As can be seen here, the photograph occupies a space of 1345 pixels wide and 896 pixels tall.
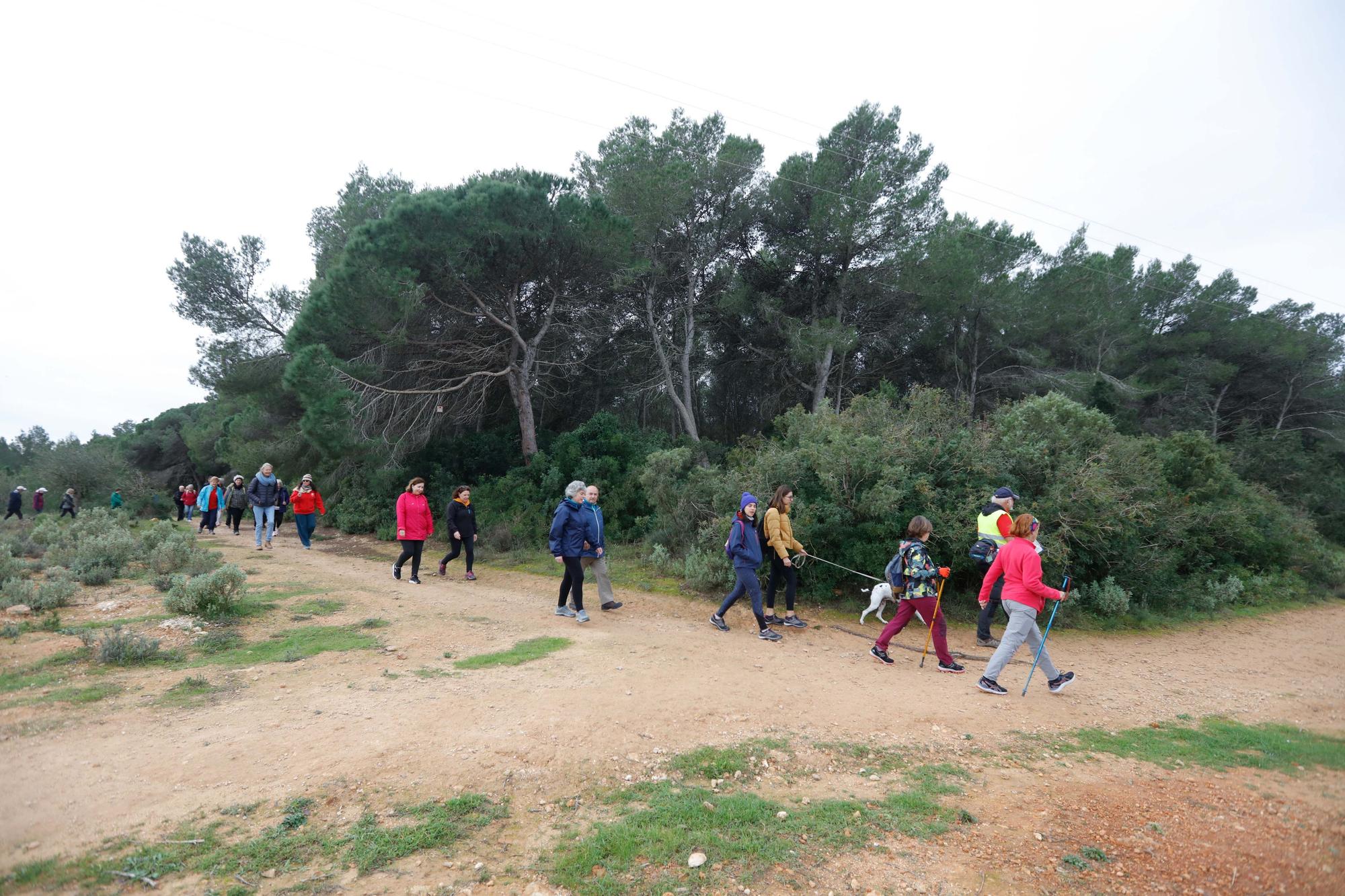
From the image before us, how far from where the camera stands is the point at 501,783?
3.76m

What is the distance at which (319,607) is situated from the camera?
26.7 ft

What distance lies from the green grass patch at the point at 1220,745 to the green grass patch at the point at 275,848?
170 inches

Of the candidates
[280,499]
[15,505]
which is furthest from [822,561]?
[15,505]

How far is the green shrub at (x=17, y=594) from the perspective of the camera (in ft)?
23.9

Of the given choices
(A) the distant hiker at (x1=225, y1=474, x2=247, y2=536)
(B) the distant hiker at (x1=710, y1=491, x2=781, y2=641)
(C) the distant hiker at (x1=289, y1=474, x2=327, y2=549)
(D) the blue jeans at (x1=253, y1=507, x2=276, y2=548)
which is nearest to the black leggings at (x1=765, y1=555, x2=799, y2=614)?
(B) the distant hiker at (x1=710, y1=491, x2=781, y2=641)

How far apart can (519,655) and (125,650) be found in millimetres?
3419

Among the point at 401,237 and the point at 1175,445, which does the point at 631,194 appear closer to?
the point at 401,237

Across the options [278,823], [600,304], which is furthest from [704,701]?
[600,304]

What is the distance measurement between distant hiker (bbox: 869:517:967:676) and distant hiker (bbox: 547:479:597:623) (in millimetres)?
3655

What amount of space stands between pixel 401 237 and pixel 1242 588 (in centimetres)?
1902

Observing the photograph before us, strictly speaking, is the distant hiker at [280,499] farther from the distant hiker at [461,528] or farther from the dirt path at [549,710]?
the dirt path at [549,710]

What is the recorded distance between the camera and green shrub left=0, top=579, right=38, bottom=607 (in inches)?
287

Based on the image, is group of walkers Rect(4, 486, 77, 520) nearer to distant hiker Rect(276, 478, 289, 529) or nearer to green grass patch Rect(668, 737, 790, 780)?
distant hiker Rect(276, 478, 289, 529)

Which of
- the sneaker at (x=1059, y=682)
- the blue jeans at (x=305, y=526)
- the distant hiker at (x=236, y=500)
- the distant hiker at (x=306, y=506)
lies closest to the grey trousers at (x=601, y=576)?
the sneaker at (x=1059, y=682)
